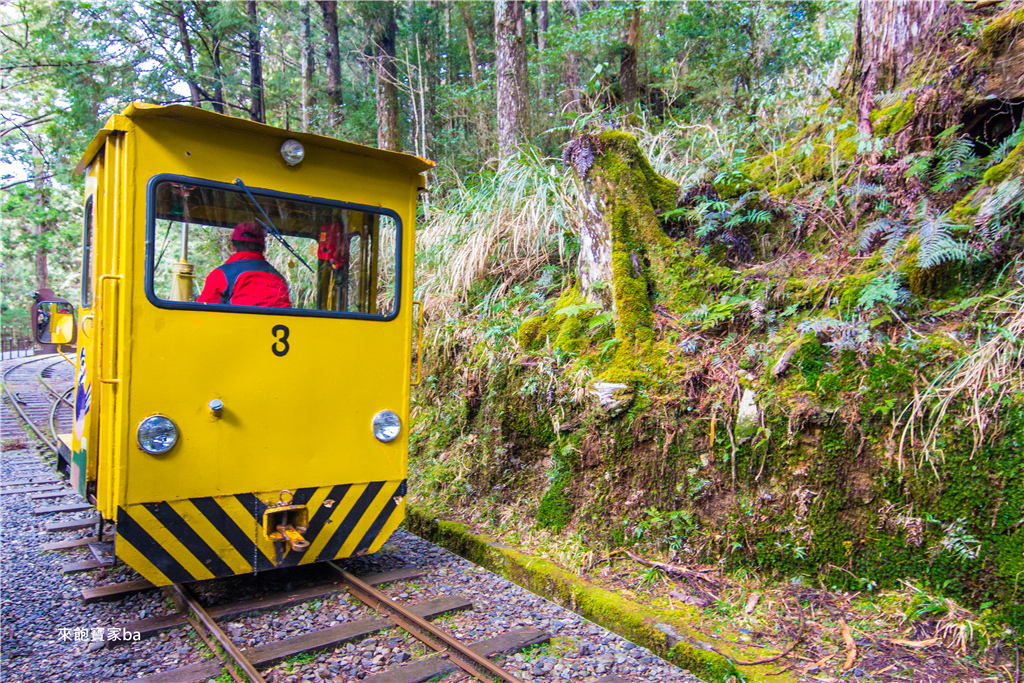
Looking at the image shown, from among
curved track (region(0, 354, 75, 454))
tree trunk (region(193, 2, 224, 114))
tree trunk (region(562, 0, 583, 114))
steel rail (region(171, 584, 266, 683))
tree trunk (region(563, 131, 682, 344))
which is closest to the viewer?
steel rail (region(171, 584, 266, 683))

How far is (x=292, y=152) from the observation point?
3.50 meters

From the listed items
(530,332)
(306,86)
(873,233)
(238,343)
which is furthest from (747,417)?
(306,86)

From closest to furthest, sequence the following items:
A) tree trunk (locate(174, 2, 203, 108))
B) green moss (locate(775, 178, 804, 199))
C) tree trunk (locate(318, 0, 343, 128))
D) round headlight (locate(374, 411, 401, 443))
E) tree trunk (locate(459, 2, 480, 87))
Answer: round headlight (locate(374, 411, 401, 443)), green moss (locate(775, 178, 804, 199)), tree trunk (locate(174, 2, 203, 108)), tree trunk (locate(459, 2, 480, 87)), tree trunk (locate(318, 0, 343, 128))

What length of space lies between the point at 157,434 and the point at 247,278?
100 cm

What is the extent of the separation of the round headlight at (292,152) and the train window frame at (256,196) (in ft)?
0.63

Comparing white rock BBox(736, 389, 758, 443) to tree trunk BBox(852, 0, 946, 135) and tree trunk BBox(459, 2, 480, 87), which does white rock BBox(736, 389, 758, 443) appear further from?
tree trunk BBox(459, 2, 480, 87)

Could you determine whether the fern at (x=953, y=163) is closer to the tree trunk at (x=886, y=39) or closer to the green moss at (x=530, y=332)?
the tree trunk at (x=886, y=39)

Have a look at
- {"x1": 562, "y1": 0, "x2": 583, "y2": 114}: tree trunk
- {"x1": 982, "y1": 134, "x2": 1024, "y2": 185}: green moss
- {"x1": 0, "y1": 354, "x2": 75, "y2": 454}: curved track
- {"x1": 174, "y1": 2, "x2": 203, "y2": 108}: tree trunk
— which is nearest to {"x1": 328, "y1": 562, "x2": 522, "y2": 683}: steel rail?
{"x1": 0, "y1": 354, "x2": 75, "y2": 454}: curved track

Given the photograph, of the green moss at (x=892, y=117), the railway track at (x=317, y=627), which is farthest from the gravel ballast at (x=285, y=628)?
the green moss at (x=892, y=117)

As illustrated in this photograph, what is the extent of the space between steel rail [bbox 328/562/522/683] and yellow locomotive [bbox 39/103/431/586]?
274 millimetres

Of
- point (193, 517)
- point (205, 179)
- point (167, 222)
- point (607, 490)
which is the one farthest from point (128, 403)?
point (607, 490)

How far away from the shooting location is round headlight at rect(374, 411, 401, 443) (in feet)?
12.4

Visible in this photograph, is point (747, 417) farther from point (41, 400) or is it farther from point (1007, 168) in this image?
point (41, 400)

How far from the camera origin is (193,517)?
326 centimetres
